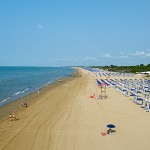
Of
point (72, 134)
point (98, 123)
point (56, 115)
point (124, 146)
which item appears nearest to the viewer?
point (124, 146)

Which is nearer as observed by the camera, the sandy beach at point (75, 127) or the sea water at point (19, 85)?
the sandy beach at point (75, 127)

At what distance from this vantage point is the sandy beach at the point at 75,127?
58.2 ft

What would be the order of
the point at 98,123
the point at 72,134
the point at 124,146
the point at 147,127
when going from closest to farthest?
1. the point at 124,146
2. the point at 72,134
3. the point at 147,127
4. the point at 98,123

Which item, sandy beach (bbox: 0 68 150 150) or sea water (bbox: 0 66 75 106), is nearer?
sandy beach (bbox: 0 68 150 150)

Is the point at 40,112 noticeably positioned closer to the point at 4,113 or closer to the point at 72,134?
the point at 4,113

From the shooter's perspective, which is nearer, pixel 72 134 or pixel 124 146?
pixel 124 146

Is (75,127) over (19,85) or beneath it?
over

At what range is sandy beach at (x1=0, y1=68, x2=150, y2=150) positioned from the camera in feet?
58.2

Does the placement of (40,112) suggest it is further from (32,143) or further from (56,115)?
(32,143)

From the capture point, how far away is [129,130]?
20.8m

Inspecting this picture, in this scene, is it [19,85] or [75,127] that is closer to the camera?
[75,127]

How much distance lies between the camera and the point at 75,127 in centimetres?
2208

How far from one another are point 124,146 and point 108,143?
3.75 feet

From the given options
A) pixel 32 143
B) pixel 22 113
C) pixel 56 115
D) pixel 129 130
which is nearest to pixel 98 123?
pixel 129 130
